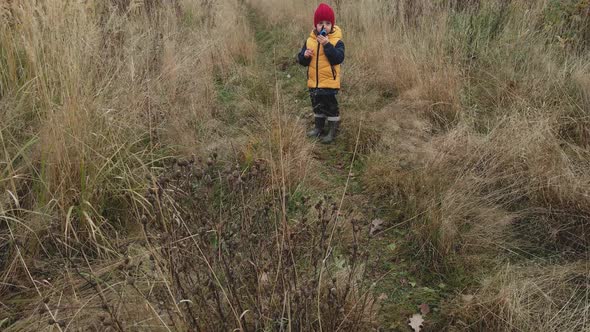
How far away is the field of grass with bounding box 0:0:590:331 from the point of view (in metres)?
1.69

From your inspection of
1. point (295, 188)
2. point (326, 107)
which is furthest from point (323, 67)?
point (295, 188)

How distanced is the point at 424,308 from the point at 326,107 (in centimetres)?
236

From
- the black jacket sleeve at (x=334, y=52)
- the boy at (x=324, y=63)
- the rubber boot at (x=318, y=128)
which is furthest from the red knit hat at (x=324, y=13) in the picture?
the rubber boot at (x=318, y=128)

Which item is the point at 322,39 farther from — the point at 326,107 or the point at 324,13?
the point at 326,107

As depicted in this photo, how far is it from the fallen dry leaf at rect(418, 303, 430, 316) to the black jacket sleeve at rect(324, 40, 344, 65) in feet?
7.92

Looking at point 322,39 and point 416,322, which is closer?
point 416,322

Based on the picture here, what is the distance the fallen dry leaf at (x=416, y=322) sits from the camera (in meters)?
1.95

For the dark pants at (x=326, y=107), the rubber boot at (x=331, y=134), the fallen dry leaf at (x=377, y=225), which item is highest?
the dark pants at (x=326, y=107)

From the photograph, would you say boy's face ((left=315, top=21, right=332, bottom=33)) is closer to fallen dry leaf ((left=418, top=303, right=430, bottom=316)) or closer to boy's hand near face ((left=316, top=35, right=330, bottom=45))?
boy's hand near face ((left=316, top=35, right=330, bottom=45))

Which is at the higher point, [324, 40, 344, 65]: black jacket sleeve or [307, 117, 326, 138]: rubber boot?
[324, 40, 344, 65]: black jacket sleeve

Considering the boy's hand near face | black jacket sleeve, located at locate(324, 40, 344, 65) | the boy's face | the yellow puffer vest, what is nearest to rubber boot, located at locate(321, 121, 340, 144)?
the yellow puffer vest

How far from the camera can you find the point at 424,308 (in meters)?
2.07

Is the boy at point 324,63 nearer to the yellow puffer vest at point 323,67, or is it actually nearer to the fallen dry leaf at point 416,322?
the yellow puffer vest at point 323,67

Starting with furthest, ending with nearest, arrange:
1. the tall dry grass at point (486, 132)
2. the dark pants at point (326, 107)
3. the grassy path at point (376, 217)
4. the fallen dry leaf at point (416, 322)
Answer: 1. the dark pants at point (326, 107)
2. the tall dry grass at point (486, 132)
3. the grassy path at point (376, 217)
4. the fallen dry leaf at point (416, 322)
